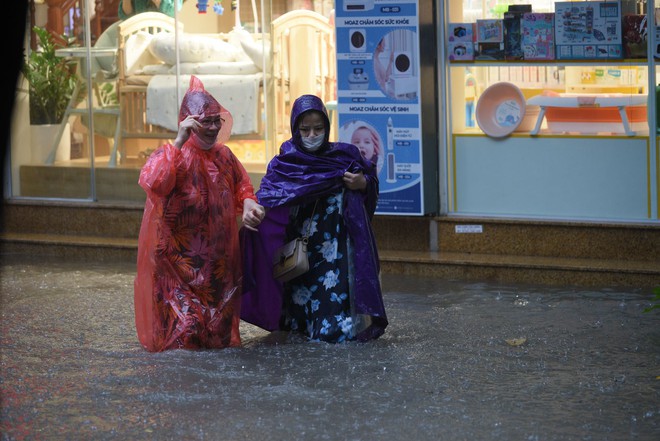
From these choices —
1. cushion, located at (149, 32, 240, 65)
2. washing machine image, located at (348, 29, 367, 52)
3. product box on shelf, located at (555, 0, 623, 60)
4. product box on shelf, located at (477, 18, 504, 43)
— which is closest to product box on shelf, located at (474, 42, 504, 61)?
product box on shelf, located at (477, 18, 504, 43)

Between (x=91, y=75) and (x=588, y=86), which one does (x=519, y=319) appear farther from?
(x=91, y=75)

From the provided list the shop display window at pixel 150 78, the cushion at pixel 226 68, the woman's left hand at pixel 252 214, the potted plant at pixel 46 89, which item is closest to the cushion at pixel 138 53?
the shop display window at pixel 150 78

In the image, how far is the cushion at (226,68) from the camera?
9.68 metres

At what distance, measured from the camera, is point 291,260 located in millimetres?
5832

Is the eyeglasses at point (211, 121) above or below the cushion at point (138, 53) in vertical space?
below

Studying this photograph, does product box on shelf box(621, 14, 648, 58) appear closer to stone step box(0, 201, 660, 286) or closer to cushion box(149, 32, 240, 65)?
stone step box(0, 201, 660, 286)

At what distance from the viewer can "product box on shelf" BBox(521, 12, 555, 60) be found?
27.8 feet

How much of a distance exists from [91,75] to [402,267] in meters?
3.84

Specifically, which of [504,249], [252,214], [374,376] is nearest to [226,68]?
[504,249]

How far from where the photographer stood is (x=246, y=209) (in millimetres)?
5855

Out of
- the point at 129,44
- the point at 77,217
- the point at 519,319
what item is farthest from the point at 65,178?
the point at 519,319

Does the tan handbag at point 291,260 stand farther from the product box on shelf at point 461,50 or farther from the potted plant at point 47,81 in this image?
the potted plant at point 47,81

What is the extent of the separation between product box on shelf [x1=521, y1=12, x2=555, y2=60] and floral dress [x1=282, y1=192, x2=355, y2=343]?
3196 mm

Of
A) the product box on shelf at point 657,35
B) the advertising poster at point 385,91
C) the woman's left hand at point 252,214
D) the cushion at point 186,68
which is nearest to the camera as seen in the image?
the woman's left hand at point 252,214
